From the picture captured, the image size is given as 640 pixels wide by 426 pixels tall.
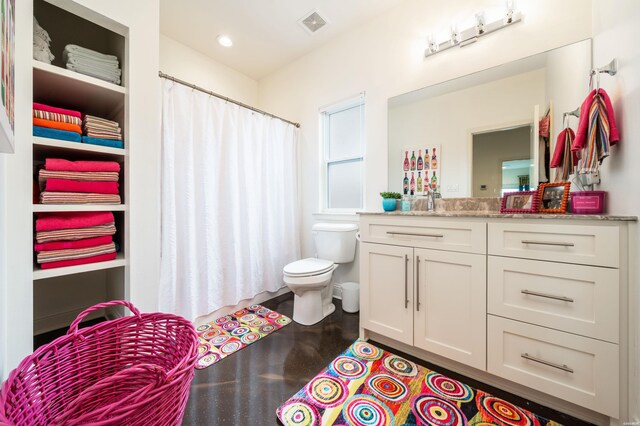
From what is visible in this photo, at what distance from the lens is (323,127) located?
264cm

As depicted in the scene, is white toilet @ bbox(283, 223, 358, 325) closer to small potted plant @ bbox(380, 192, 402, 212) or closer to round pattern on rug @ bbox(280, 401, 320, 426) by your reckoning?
small potted plant @ bbox(380, 192, 402, 212)

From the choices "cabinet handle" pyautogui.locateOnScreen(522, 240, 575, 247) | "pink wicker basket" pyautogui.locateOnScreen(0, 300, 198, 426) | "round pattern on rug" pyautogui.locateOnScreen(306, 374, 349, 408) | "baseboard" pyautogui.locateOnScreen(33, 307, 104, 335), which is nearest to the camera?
"pink wicker basket" pyautogui.locateOnScreen(0, 300, 198, 426)

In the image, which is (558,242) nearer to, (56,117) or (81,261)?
(81,261)

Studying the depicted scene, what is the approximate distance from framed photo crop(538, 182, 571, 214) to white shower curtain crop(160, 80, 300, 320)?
Answer: 2.01 metres

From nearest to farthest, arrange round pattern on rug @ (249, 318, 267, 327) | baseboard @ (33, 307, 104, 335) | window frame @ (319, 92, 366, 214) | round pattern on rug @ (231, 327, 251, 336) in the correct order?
baseboard @ (33, 307, 104, 335) → round pattern on rug @ (231, 327, 251, 336) → round pattern on rug @ (249, 318, 267, 327) → window frame @ (319, 92, 366, 214)

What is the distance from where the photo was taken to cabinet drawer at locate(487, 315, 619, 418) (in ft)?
3.35

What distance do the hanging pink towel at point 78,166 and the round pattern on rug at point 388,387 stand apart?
1.80 m

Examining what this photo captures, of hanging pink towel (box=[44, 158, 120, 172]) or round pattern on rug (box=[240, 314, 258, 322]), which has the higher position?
hanging pink towel (box=[44, 158, 120, 172])

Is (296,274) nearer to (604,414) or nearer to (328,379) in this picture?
(328,379)

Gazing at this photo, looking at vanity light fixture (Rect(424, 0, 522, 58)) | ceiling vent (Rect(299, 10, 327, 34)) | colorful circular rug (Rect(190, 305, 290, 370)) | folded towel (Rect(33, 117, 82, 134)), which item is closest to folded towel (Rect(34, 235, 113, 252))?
folded towel (Rect(33, 117, 82, 134))

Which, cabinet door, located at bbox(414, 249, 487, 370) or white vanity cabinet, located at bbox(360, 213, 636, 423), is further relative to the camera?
cabinet door, located at bbox(414, 249, 487, 370)

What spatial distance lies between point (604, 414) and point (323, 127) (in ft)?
8.71

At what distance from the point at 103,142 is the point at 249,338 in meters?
1.50

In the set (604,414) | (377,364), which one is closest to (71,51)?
(377,364)
